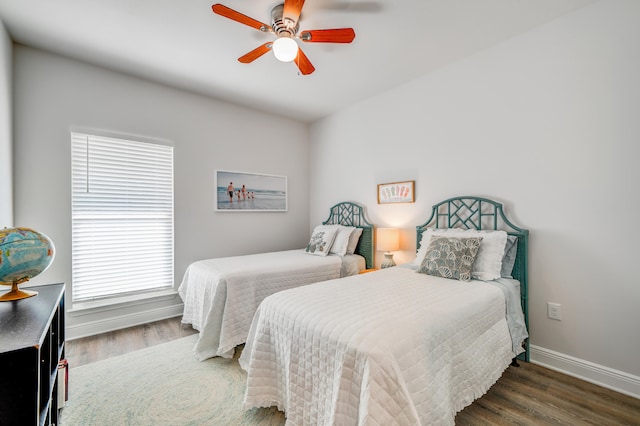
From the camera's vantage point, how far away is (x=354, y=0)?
2.00 m

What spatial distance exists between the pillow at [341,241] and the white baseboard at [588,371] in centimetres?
203

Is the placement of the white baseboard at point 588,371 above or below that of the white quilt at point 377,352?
below

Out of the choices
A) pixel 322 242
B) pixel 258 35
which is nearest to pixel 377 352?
pixel 322 242

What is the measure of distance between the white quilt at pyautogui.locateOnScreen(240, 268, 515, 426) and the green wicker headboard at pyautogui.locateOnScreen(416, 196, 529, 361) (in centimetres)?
51

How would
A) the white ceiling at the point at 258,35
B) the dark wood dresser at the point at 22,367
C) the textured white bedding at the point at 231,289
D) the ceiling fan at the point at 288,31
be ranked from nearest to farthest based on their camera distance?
the dark wood dresser at the point at 22,367
the ceiling fan at the point at 288,31
the white ceiling at the point at 258,35
the textured white bedding at the point at 231,289

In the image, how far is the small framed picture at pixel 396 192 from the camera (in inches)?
128

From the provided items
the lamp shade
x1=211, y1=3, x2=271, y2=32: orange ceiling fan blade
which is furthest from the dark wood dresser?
the lamp shade

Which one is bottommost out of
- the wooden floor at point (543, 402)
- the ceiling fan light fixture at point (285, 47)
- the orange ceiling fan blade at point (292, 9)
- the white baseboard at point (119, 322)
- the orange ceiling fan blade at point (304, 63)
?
the wooden floor at point (543, 402)

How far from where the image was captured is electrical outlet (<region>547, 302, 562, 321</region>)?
2.25m

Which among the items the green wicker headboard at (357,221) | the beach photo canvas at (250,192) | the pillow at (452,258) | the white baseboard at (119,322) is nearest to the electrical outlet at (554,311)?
the pillow at (452,258)

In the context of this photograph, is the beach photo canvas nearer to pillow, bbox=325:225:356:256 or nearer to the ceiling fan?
pillow, bbox=325:225:356:256

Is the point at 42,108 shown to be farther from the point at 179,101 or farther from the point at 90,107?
the point at 179,101

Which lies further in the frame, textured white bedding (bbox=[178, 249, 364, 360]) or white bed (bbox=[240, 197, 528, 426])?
textured white bedding (bbox=[178, 249, 364, 360])

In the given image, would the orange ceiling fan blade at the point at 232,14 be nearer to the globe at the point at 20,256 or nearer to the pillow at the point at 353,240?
the globe at the point at 20,256
